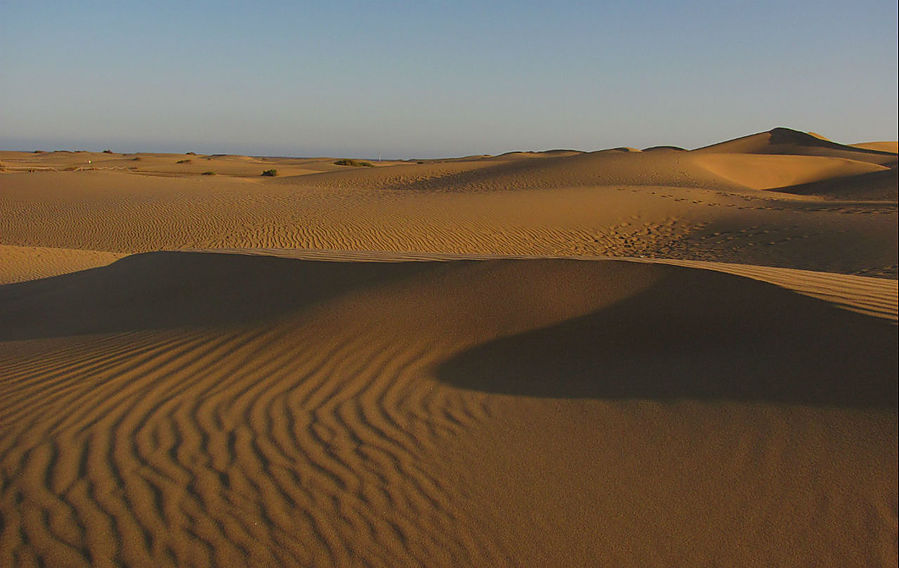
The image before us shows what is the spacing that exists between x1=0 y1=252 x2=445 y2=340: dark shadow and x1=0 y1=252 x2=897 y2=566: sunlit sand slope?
1.22ft

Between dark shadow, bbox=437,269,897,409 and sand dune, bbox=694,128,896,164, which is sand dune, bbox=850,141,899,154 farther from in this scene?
dark shadow, bbox=437,269,897,409

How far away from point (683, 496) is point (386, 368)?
8.05 ft

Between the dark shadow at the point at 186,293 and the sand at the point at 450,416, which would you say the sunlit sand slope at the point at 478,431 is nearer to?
the sand at the point at 450,416

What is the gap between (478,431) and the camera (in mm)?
4016

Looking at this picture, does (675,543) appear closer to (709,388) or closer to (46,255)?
(709,388)

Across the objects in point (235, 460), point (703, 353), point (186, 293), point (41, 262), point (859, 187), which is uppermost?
point (859, 187)

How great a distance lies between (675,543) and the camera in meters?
3.08

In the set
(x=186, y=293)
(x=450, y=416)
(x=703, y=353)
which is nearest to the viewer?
(x=450, y=416)

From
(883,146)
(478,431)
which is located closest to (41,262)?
(478,431)

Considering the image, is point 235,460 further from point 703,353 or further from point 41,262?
point 41,262

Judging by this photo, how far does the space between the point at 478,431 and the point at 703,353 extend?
1778 mm

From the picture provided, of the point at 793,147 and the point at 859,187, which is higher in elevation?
the point at 793,147

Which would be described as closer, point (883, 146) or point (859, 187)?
point (859, 187)

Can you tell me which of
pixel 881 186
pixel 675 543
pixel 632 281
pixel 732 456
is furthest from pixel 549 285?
pixel 881 186
